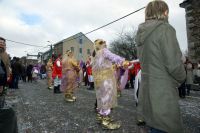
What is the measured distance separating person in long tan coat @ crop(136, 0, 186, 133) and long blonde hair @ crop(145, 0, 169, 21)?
0.03ft

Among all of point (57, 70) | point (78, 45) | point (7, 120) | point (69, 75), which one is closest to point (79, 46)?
point (78, 45)

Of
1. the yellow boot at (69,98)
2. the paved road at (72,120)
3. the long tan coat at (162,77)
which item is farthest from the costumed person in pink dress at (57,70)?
the long tan coat at (162,77)

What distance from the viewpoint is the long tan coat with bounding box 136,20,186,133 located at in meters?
2.92

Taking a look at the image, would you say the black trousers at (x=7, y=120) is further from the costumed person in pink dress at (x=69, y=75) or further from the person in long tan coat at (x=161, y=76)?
the costumed person in pink dress at (x=69, y=75)

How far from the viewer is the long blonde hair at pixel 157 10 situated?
3157 mm

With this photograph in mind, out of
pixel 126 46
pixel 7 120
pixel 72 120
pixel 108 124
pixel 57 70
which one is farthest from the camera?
pixel 126 46

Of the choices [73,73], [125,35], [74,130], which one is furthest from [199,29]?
[125,35]

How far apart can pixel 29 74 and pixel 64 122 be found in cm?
2337

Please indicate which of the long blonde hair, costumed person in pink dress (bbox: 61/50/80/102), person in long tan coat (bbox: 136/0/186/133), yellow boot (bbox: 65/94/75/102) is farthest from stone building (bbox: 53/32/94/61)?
person in long tan coat (bbox: 136/0/186/133)

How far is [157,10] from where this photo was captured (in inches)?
125

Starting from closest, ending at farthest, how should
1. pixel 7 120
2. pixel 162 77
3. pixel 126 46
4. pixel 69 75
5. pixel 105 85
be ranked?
pixel 162 77 → pixel 7 120 → pixel 105 85 → pixel 69 75 → pixel 126 46

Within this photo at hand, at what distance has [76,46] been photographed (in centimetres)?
8644

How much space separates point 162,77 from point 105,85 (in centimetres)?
397

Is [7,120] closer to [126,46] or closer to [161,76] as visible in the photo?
[161,76]
